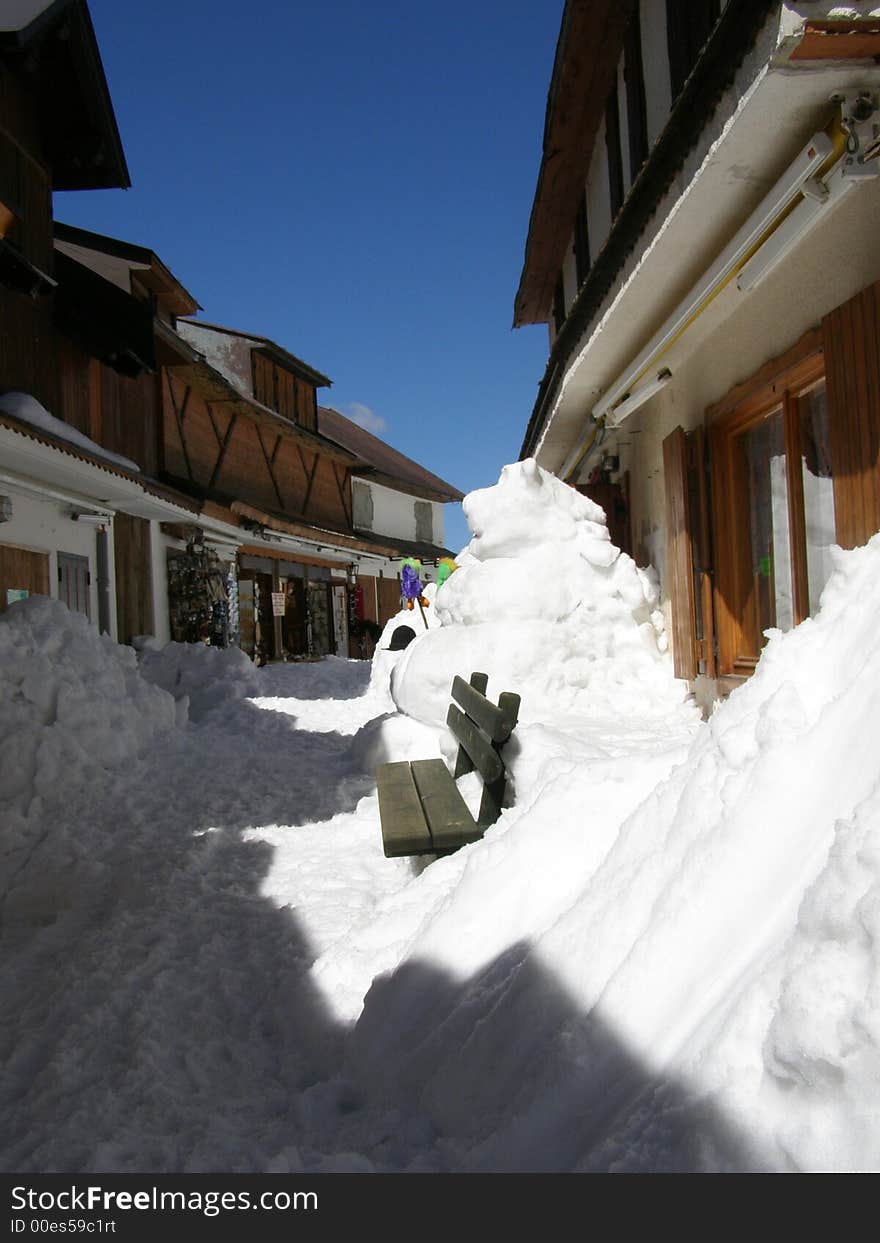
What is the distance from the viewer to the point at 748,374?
15.2ft

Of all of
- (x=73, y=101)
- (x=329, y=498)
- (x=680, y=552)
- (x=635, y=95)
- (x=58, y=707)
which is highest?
(x=73, y=101)

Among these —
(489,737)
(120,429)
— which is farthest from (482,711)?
(120,429)

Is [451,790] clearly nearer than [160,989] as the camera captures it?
No

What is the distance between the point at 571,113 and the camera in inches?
253

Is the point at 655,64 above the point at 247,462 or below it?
below

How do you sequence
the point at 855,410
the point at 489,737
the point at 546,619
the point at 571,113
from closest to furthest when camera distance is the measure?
the point at 855,410, the point at 489,737, the point at 546,619, the point at 571,113

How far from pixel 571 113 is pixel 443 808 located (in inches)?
222

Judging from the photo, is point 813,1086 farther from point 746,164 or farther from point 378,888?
point 746,164

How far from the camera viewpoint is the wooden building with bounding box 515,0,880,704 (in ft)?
9.35

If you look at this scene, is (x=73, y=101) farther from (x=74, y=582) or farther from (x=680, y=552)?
(x=680, y=552)

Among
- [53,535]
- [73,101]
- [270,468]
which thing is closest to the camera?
[53,535]

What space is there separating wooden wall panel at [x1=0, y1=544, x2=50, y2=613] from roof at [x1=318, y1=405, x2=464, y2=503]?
576 inches

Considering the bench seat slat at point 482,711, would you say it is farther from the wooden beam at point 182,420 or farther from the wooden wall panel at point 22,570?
the wooden beam at point 182,420

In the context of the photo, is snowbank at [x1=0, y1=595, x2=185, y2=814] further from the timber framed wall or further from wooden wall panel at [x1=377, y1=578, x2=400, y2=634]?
wooden wall panel at [x1=377, y1=578, x2=400, y2=634]
